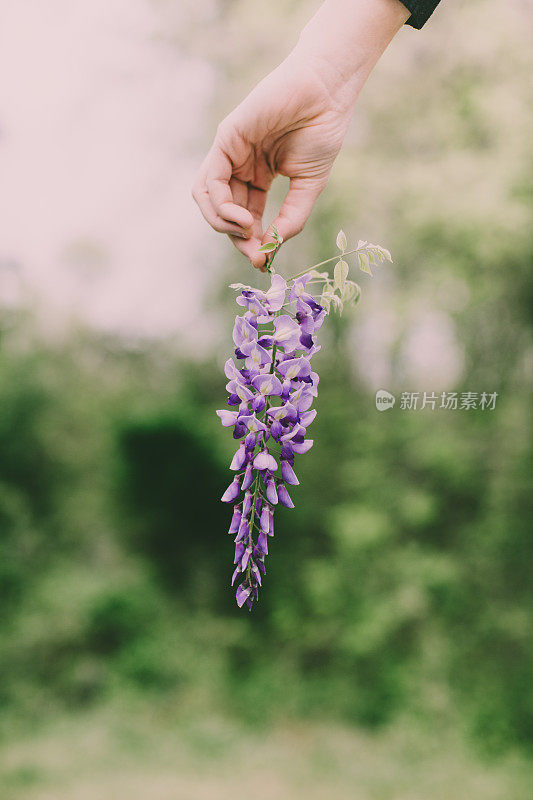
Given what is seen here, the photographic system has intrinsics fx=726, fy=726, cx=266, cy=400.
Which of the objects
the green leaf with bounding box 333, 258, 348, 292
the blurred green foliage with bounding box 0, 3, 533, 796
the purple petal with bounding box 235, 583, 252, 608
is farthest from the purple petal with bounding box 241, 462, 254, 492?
the blurred green foliage with bounding box 0, 3, 533, 796

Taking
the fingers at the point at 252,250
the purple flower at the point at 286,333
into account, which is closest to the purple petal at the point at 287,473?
the purple flower at the point at 286,333

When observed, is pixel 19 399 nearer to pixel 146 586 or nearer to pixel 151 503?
pixel 151 503

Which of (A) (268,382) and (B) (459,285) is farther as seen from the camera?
(B) (459,285)

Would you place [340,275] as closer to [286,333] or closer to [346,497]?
[286,333]

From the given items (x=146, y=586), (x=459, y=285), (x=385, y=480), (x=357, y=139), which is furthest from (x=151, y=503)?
(x=357, y=139)

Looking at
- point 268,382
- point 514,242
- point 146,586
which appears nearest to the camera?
point 268,382

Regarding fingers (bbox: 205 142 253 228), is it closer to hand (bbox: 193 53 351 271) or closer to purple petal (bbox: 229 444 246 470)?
hand (bbox: 193 53 351 271)
